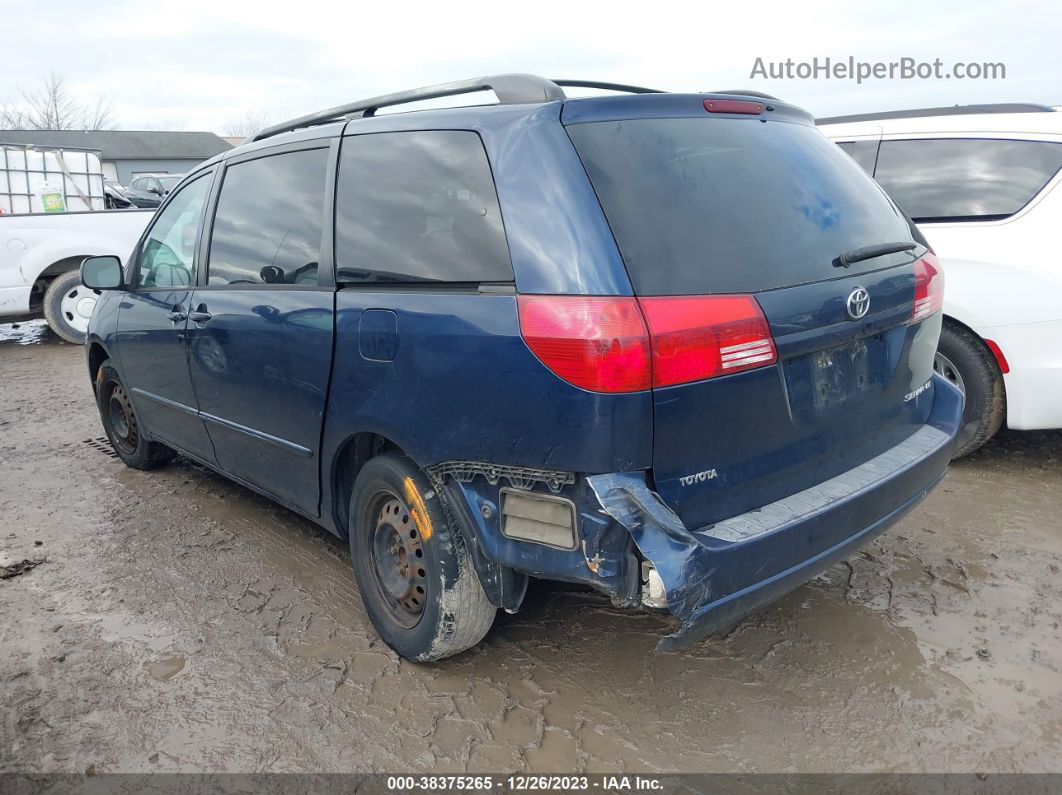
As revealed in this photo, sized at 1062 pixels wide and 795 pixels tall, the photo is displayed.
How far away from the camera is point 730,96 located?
2.62 m

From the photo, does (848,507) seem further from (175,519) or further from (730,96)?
(175,519)

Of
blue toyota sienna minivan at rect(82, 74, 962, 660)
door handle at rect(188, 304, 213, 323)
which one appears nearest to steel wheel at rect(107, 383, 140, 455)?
door handle at rect(188, 304, 213, 323)

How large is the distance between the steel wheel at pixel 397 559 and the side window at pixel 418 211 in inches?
31.0

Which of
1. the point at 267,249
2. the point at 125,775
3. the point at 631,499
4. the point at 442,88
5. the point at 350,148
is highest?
the point at 442,88

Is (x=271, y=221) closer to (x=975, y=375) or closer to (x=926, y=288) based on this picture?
(x=926, y=288)

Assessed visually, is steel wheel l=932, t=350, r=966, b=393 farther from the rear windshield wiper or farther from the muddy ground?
the rear windshield wiper

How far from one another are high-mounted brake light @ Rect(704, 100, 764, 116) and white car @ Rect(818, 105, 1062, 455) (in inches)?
84.1

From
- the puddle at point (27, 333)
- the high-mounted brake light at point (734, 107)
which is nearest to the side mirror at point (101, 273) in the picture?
the high-mounted brake light at point (734, 107)

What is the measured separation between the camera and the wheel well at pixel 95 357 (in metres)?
5.06

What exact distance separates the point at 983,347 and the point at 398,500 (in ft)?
10.7

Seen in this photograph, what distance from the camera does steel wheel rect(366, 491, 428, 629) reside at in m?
2.76

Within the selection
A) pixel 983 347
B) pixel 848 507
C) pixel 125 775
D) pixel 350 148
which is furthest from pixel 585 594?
pixel 983 347

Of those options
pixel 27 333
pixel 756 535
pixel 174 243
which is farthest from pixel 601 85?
pixel 27 333

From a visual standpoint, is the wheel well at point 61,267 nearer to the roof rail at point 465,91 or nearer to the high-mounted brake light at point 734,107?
the roof rail at point 465,91
